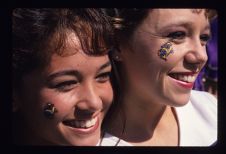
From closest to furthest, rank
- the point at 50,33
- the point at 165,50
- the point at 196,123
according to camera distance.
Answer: the point at 50,33 < the point at 165,50 < the point at 196,123

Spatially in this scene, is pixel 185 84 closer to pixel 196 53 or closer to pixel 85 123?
pixel 196 53

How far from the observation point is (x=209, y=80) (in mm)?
2422

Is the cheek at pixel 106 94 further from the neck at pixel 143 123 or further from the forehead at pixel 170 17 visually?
the forehead at pixel 170 17

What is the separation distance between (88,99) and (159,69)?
43 centimetres

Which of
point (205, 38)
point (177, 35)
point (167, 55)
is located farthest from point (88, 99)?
point (205, 38)

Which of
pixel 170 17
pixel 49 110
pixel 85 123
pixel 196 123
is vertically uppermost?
pixel 170 17

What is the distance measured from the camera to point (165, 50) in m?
2.33

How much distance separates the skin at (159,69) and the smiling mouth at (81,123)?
0.14 m

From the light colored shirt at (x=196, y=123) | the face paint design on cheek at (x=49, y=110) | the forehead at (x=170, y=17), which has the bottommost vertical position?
the light colored shirt at (x=196, y=123)

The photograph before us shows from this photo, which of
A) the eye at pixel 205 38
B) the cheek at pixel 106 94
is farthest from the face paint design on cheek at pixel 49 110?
the eye at pixel 205 38

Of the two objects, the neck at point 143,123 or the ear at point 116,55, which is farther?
the neck at point 143,123

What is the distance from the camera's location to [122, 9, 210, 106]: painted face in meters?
2.30

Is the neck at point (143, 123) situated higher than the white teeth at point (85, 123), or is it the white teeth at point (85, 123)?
the white teeth at point (85, 123)

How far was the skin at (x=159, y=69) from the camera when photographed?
230 centimetres
